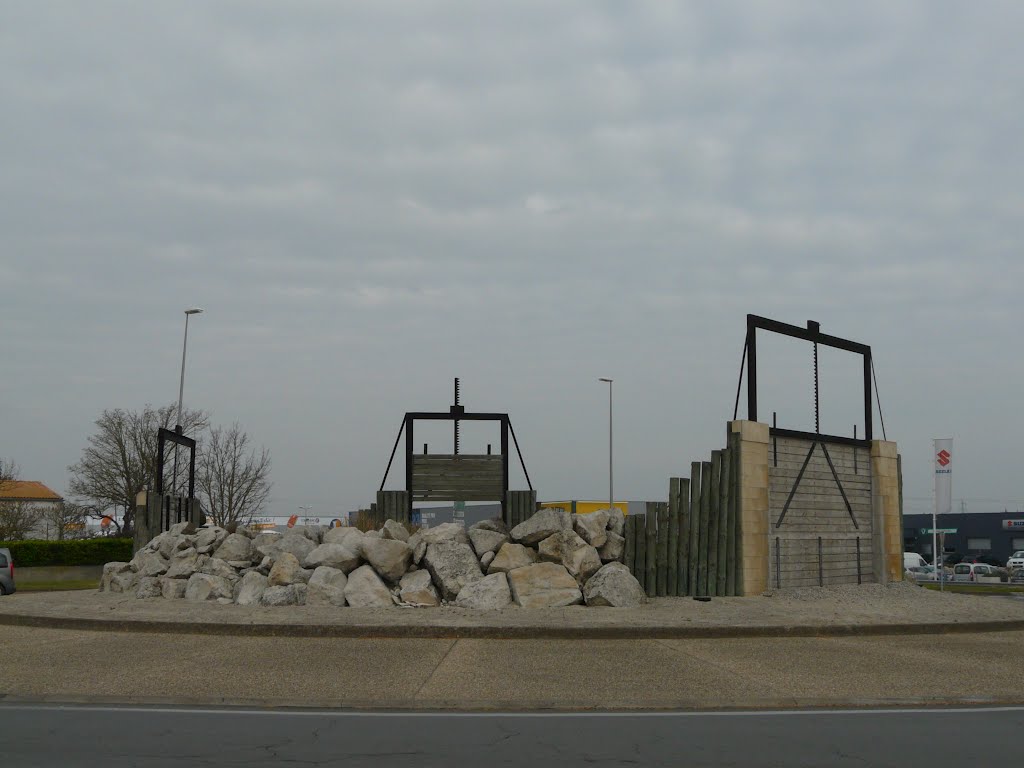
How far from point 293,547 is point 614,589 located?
5832 mm

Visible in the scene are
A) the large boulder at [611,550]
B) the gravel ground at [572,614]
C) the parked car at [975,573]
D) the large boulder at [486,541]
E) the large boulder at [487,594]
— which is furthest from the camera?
the parked car at [975,573]

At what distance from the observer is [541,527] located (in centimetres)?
1675

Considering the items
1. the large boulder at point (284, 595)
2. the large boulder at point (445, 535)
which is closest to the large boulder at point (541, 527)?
the large boulder at point (445, 535)

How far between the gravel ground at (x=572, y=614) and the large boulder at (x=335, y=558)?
1071mm

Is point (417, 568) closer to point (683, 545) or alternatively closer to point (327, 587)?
point (327, 587)

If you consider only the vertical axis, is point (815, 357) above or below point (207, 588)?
above

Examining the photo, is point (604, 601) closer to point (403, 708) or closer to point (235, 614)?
point (235, 614)

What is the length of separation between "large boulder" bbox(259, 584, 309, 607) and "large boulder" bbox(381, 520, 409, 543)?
1777mm

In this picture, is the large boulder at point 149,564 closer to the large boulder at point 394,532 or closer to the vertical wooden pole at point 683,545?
the large boulder at point 394,532

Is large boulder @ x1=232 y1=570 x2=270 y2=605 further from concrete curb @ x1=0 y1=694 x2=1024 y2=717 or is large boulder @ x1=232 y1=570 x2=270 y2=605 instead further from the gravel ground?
concrete curb @ x1=0 y1=694 x2=1024 y2=717

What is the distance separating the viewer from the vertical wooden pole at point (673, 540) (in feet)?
57.7

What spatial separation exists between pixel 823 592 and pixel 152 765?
48.4 ft

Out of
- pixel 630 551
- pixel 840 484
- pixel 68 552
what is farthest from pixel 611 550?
pixel 68 552

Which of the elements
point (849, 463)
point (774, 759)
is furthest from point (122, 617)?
point (849, 463)
